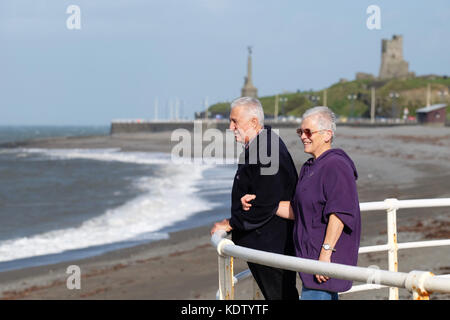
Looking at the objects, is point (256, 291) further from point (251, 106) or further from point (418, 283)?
point (418, 283)

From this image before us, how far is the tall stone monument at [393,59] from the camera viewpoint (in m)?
157

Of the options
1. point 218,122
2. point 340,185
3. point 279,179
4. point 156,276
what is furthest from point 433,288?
point 218,122

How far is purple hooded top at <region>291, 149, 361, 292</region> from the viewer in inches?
139

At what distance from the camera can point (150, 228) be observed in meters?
18.9

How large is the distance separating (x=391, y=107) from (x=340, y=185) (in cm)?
10418

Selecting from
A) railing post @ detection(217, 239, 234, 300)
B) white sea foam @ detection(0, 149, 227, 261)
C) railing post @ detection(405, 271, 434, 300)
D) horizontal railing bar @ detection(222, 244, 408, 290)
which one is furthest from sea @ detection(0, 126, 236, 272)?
railing post @ detection(405, 271, 434, 300)

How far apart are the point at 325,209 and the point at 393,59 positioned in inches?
6391

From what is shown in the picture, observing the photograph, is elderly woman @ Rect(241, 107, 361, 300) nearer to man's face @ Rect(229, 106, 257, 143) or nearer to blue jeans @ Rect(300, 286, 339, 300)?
blue jeans @ Rect(300, 286, 339, 300)

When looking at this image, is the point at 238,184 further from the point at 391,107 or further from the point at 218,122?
the point at 391,107

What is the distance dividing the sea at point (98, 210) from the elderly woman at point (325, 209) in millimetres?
12211

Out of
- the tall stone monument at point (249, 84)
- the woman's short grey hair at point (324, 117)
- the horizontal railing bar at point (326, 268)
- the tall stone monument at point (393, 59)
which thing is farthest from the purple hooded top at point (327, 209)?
the tall stone monument at point (393, 59)

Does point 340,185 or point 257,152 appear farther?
point 257,152
